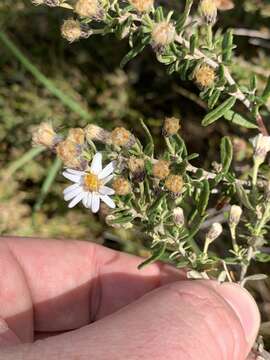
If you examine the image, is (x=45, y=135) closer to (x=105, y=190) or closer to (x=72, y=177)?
(x=72, y=177)

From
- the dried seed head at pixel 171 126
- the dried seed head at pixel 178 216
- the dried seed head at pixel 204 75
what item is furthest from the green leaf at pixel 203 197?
the dried seed head at pixel 204 75

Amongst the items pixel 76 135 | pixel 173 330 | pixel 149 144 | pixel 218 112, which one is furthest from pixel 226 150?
pixel 173 330

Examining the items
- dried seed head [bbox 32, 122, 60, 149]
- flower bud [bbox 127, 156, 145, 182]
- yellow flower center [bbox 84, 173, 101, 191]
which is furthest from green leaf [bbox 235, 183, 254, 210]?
dried seed head [bbox 32, 122, 60, 149]

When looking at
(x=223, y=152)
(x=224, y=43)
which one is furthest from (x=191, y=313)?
(x=224, y=43)

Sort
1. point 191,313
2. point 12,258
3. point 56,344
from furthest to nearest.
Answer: point 12,258
point 191,313
point 56,344

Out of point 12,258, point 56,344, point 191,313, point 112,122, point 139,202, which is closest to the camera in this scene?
point 56,344

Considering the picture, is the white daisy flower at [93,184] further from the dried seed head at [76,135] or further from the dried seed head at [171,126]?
the dried seed head at [171,126]

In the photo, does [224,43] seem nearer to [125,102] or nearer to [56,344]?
[56,344]

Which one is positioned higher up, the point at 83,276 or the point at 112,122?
the point at 112,122
